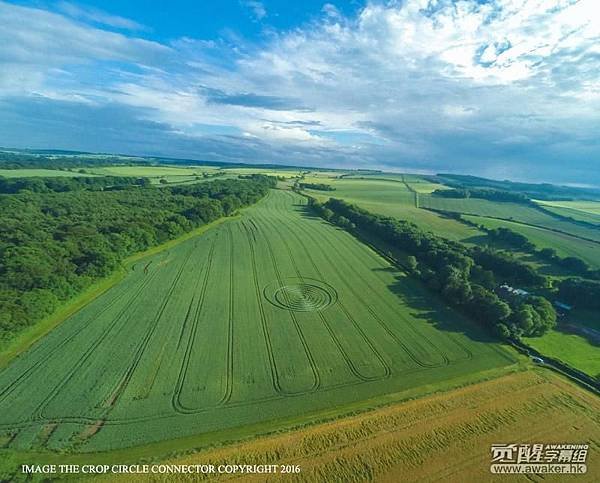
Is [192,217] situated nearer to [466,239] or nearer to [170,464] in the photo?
[170,464]

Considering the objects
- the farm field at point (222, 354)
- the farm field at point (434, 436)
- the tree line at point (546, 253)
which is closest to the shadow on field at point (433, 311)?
the farm field at point (222, 354)

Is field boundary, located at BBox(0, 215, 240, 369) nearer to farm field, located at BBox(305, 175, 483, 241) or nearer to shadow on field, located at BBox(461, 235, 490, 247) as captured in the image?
shadow on field, located at BBox(461, 235, 490, 247)

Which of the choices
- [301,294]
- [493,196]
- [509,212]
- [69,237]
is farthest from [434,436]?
[493,196]

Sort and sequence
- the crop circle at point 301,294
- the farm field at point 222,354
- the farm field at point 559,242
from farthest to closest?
the farm field at point 559,242
the crop circle at point 301,294
the farm field at point 222,354

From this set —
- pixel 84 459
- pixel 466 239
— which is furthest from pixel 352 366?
pixel 466 239

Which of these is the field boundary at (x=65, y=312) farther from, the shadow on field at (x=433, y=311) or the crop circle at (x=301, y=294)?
the shadow on field at (x=433, y=311)

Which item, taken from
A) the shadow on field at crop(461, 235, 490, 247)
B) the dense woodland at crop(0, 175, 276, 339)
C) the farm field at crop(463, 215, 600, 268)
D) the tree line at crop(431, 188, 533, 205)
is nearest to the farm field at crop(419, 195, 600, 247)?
the tree line at crop(431, 188, 533, 205)
